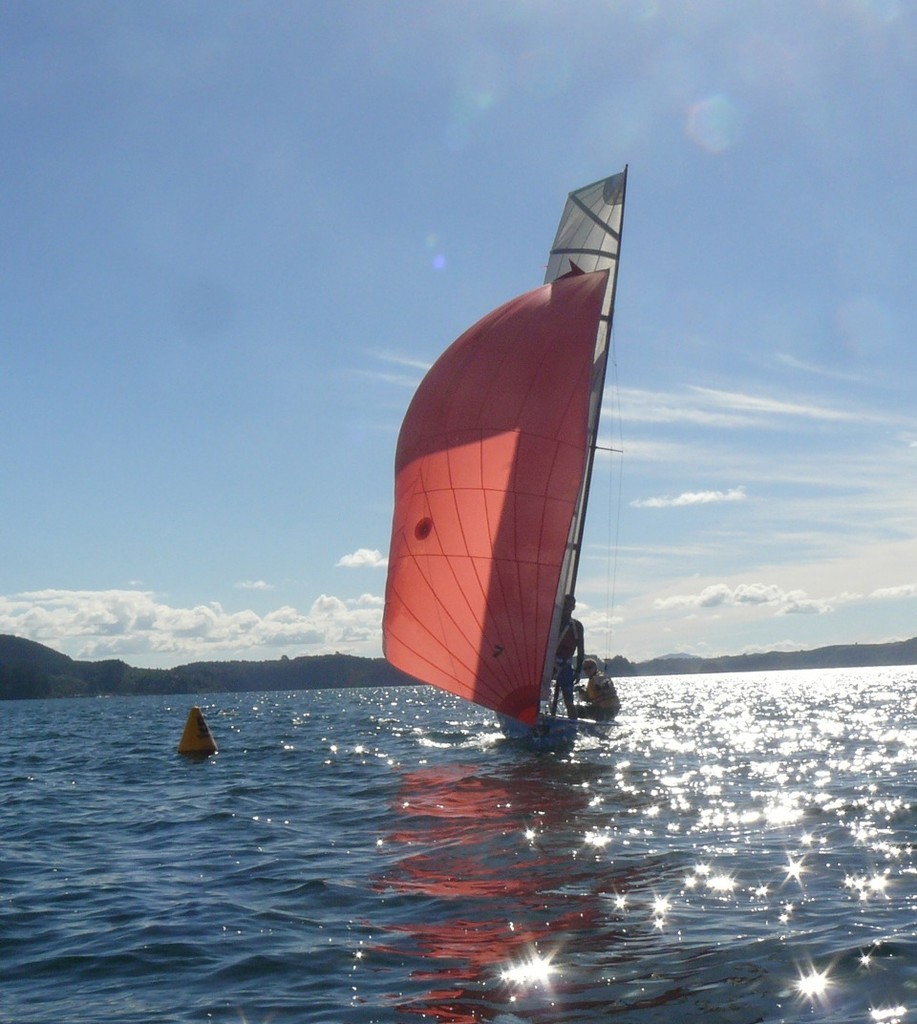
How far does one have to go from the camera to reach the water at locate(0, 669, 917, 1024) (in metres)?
7.20

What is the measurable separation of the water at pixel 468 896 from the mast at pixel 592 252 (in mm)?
7057

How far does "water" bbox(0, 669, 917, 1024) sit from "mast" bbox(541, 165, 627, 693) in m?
7.06

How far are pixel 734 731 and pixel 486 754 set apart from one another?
42.5 ft

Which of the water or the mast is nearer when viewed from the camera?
the water

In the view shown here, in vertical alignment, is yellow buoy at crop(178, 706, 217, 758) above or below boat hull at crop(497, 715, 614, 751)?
below

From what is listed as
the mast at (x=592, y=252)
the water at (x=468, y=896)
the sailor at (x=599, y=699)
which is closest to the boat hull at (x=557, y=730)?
the water at (x=468, y=896)

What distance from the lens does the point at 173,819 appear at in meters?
15.5

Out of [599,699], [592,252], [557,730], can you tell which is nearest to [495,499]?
[557,730]

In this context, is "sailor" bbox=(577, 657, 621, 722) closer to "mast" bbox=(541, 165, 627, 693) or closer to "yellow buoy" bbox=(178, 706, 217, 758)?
"mast" bbox=(541, 165, 627, 693)

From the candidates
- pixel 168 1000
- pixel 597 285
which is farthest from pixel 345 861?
pixel 597 285

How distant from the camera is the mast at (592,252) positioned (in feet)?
84.4

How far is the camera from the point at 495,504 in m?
20.1

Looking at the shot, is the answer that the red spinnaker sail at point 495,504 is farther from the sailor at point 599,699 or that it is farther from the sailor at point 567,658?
the sailor at point 599,699

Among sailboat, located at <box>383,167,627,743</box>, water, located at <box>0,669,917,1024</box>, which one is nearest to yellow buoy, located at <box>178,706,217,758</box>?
water, located at <box>0,669,917,1024</box>
